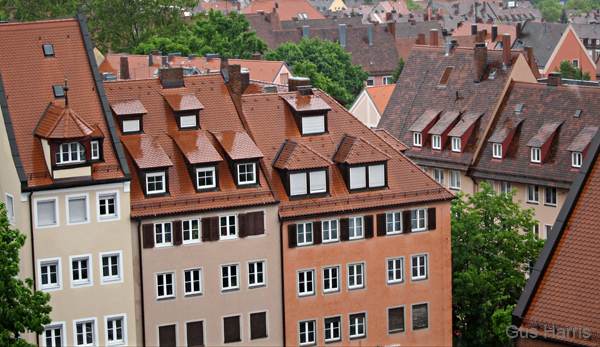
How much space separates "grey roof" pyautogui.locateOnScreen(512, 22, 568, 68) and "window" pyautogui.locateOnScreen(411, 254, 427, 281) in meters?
82.7

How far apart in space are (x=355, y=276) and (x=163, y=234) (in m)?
9.60

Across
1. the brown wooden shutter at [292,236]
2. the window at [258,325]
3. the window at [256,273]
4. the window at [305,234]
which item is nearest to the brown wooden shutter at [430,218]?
the window at [305,234]

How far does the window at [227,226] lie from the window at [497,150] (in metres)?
25.8

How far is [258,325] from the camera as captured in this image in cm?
4909

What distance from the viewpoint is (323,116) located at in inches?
2063

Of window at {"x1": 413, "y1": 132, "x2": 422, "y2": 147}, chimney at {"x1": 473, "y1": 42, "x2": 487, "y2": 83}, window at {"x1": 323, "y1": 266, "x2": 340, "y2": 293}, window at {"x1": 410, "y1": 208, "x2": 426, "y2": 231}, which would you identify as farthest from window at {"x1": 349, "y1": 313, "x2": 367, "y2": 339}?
chimney at {"x1": 473, "y1": 42, "x2": 487, "y2": 83}

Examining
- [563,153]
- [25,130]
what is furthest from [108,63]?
[25,130]

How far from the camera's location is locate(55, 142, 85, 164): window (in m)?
45.0

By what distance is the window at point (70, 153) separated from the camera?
148 ft

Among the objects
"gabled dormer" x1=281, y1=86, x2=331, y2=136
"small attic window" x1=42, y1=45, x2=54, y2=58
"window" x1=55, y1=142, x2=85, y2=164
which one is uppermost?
"small attic window" x1=42, y1=45, x2=54, y2=58

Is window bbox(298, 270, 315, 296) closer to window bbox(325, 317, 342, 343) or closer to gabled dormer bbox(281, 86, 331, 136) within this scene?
window bbox(325, 317, 342, 343)

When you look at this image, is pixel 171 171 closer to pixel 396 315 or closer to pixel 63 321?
pixel 63 321

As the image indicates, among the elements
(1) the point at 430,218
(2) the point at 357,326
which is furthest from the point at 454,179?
(2) the point at 357,326

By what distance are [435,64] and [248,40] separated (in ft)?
122
